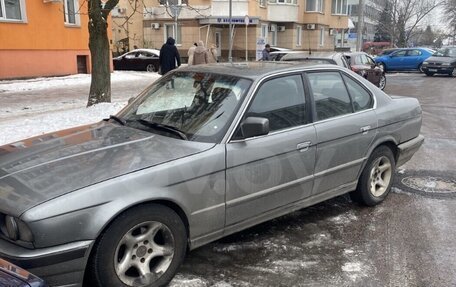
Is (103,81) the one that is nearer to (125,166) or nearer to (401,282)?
(125,166)

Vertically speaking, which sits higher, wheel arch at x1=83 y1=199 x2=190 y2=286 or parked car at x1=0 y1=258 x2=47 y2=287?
parked car at x1=0 y1=258 x2=47 y2=287

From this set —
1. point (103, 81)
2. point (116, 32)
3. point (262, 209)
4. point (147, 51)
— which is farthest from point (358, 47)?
point (262, 209)

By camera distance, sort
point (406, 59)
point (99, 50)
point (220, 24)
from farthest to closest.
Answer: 1. point (220, 24)
2. point (406, 59)
3. point (99, 50)

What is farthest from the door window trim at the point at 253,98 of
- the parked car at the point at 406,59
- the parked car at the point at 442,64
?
the parked car at the point at 406,59

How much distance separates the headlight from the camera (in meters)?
2.70

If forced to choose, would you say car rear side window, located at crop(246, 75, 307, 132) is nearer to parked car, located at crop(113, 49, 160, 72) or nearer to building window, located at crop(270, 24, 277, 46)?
parked car, located at crop(113, 49, 160, 72)

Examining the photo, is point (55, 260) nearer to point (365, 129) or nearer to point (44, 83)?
point (365, 129)

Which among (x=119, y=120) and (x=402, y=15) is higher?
(x=402, y=15)

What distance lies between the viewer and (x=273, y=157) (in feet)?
12.5

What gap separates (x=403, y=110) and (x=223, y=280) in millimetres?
3011

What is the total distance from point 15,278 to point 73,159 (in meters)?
1.29

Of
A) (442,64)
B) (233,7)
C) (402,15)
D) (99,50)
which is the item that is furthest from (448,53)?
(402,15)

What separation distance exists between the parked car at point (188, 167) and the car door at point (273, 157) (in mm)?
10

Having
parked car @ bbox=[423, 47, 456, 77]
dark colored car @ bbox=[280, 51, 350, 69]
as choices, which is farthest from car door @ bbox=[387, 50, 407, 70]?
dark colored car @ bbox=[280, 51, 350, 69]
